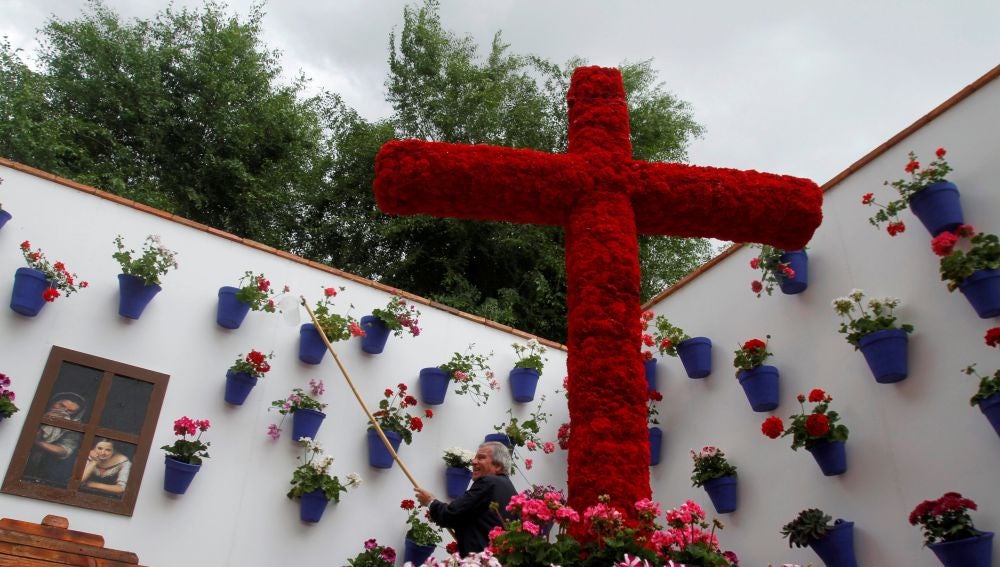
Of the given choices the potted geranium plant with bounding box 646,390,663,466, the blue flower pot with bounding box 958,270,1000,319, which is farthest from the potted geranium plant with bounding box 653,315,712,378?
the blue flower pot with bounding box 958,270,1000,319

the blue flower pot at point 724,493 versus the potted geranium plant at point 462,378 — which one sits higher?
the potted geranium plant at point 462,378

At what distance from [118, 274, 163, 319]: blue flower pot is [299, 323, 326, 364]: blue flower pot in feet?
2.72

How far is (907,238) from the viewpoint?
134 inches

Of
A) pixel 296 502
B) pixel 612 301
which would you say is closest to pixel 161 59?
pixel 296 502

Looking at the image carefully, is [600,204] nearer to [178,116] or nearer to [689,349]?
[689,349]

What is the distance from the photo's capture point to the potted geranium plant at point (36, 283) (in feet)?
11.1

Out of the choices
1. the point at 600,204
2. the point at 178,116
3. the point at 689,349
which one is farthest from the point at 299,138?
the point at 600,204

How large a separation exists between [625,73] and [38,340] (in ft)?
28.1

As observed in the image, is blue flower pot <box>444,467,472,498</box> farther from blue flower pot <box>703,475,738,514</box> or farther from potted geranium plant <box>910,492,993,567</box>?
potted geranium plant <box>910,492,993,567</box>

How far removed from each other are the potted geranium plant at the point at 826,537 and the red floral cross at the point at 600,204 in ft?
3.97

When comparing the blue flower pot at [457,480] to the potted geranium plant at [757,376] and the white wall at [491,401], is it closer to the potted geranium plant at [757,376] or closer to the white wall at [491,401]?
the white wall at [491,401]

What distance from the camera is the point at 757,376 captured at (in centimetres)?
383

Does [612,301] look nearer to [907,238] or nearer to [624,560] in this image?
[624,560]

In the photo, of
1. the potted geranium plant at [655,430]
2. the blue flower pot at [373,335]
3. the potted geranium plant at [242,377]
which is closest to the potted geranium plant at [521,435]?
the potted geranium plant at [655,430]
